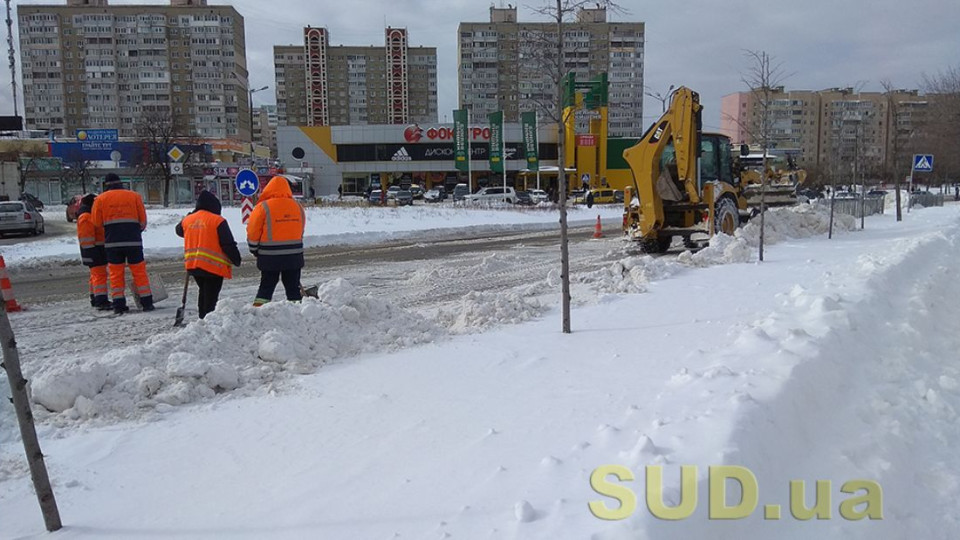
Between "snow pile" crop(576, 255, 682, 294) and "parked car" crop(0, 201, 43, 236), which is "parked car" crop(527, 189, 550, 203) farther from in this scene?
"snow pile" crop(576, 255, 682, 294)

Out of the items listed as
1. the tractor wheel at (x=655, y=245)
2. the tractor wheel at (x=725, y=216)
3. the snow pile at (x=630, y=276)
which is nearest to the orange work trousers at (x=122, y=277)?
the snow pile at (x=630, y=276)

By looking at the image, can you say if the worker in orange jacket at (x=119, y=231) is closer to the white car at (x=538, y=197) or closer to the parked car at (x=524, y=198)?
the parked car at (x=524, y=198)

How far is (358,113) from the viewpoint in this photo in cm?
10988

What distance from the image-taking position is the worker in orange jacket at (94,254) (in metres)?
9.48

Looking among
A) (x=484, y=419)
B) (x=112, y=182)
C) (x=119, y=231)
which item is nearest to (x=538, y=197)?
(x=112, y=182)

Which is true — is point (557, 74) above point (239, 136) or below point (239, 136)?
below

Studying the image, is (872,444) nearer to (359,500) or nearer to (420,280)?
(359,500)

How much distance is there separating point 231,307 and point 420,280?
5847 millimetres

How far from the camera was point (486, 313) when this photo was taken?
7.58 meters

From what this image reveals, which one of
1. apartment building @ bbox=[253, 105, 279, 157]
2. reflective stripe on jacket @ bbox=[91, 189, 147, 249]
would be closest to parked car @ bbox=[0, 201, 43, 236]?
reflective stripe on jacket @ bbox=[91, 189, 147, 249]

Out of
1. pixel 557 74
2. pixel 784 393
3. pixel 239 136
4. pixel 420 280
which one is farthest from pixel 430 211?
pixel 239 136

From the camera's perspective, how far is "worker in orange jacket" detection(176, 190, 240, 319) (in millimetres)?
7465

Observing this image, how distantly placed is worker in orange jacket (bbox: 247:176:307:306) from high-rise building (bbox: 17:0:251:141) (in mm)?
93062

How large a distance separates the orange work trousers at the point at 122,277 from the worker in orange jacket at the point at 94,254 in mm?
260
